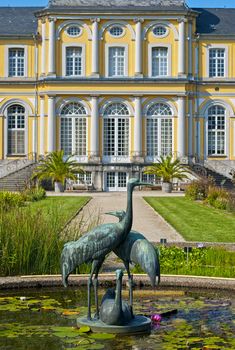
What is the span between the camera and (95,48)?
44906 millimetres

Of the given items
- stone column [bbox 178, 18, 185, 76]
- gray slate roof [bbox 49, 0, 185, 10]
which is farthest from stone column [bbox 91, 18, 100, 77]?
stone column [bbox 178, 18, 185, 76]

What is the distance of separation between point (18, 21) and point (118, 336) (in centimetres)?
4295

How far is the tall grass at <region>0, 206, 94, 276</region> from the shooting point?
10.8 m

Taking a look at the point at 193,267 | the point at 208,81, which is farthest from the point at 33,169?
the point at 193,267

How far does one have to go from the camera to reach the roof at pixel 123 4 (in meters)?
44.6

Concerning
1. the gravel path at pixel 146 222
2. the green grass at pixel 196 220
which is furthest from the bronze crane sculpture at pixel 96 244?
the green grass at pixel 196 220

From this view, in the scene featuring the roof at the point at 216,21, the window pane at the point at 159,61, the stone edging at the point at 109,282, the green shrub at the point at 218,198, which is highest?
the roof at the point at 216,21

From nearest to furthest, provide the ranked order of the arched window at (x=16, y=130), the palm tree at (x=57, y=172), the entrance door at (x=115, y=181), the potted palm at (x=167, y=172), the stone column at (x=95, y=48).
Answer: the palm tree at (x=57, y=172) < the potted palm at (x=167, y=172) < the entrance door at (x=115, y=181) < the stone column at (x=95, y=48) < the arched window at (x=16, y=130)

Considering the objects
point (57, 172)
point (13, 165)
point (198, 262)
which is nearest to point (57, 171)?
point (57, 172)

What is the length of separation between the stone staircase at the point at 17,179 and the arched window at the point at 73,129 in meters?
2.95

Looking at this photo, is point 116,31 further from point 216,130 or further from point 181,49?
point 216,130

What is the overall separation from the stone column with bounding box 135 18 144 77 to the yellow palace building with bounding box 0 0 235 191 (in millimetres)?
62

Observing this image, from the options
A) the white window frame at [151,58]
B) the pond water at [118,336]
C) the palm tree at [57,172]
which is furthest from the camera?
the white window frame at [151,58]

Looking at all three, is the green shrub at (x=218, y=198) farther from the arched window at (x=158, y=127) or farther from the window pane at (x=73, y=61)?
the window pane at (x=73, y=61)
